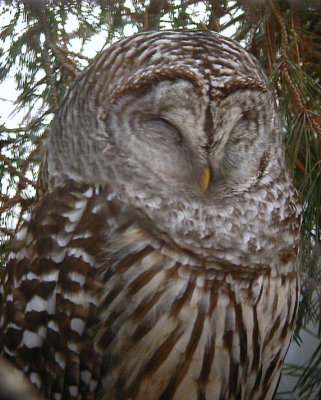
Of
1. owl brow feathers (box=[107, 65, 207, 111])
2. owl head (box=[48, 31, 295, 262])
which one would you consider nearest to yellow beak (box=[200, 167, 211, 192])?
owl head (box=[48, 31, 295, 262])

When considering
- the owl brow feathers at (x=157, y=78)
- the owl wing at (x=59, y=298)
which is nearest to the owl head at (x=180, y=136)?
the owl brow feathers at (x=157, y=78)

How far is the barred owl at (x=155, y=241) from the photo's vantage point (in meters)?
1.55

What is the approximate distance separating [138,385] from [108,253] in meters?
0.42

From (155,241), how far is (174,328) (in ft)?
0.88

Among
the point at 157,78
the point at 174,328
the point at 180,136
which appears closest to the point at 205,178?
the point at 180,136

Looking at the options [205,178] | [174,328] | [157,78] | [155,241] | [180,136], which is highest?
[157,78]

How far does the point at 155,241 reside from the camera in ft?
5.15

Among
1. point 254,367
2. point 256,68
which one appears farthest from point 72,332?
point 256,68

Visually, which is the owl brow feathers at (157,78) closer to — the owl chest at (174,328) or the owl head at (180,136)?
the owl head at (180,136)

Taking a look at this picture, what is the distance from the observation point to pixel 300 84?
1.81m

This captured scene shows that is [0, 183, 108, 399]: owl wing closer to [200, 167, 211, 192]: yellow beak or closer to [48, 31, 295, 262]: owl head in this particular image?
[48, 31, 295, 262]: owl head

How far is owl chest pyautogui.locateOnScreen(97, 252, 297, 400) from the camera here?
5.08 ft

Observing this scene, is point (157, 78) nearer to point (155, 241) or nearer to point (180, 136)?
point (180, 136)

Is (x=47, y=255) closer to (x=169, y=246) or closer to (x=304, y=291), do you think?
(x=169, y=246)
